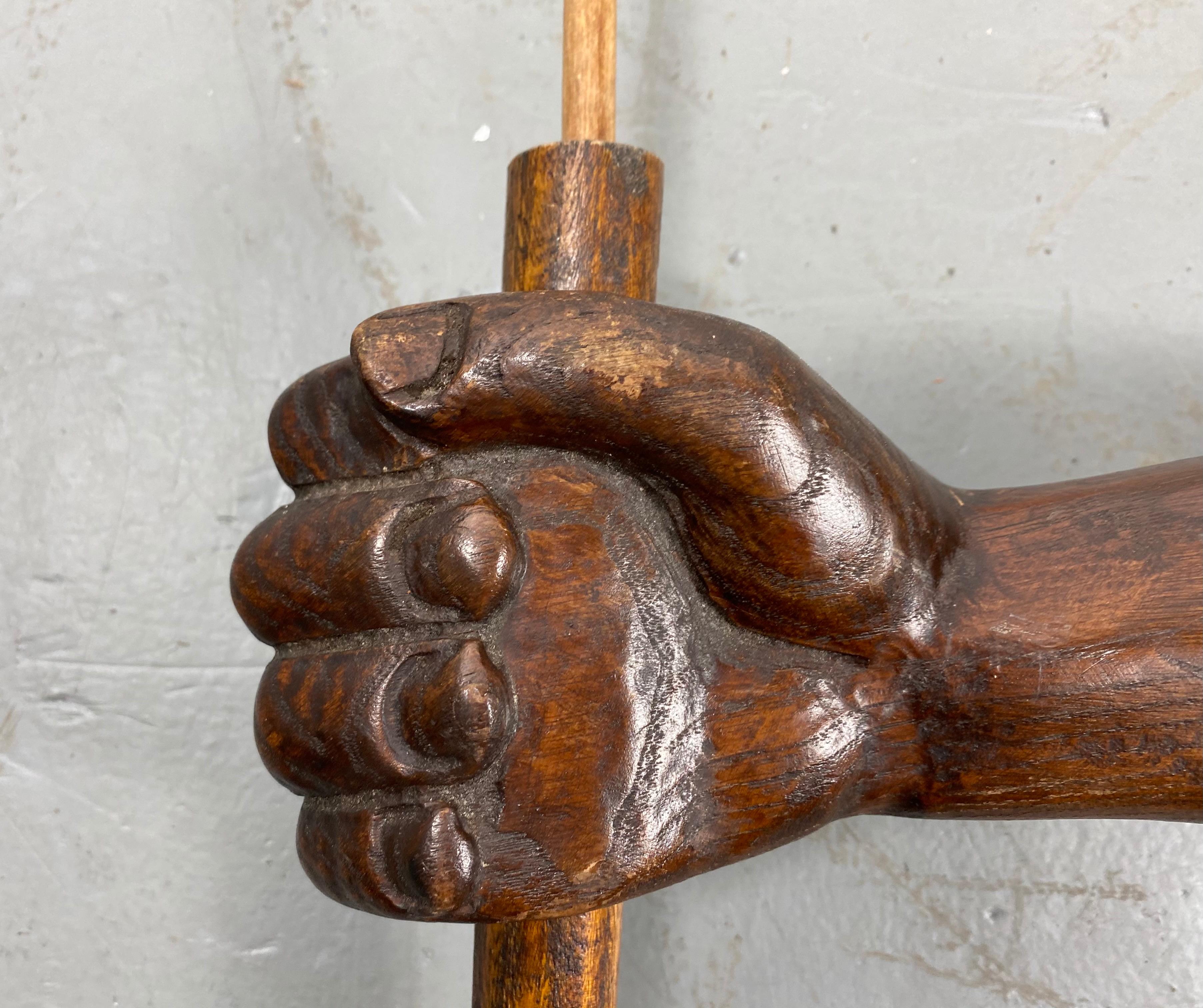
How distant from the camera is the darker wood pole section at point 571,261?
64 centimetres

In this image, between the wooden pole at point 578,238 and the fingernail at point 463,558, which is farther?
the wooden pole at point 578,238

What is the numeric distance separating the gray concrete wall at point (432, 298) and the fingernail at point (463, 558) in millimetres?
477

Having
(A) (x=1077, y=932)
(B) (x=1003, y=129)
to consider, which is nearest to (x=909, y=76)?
(B) (x=1003, y=129)

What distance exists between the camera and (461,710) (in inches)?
20.3

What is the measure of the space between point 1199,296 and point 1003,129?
215mm

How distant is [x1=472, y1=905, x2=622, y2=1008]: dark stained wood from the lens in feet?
2.09

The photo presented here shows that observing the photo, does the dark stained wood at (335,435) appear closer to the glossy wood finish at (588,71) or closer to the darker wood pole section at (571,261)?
the darker wood pole section at (571,261)

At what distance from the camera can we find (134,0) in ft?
3.27

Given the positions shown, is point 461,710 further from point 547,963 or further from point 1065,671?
point 1065,671

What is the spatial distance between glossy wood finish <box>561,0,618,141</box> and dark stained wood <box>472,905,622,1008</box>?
21.1 inches

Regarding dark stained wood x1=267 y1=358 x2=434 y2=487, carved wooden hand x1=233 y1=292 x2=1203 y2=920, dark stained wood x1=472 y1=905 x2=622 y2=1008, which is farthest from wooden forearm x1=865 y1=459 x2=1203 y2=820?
dark stained wood x1=267 y1=358 x2=434 y2=487

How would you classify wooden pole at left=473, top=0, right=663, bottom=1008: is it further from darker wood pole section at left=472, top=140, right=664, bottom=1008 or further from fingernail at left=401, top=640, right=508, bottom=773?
fingernail at left=401, top=640, right=508, bottom=773

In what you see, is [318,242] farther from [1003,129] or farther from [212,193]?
[1003,129]

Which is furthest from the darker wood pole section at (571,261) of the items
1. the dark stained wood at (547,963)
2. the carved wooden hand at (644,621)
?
the carved wooden hand at (644,621)
